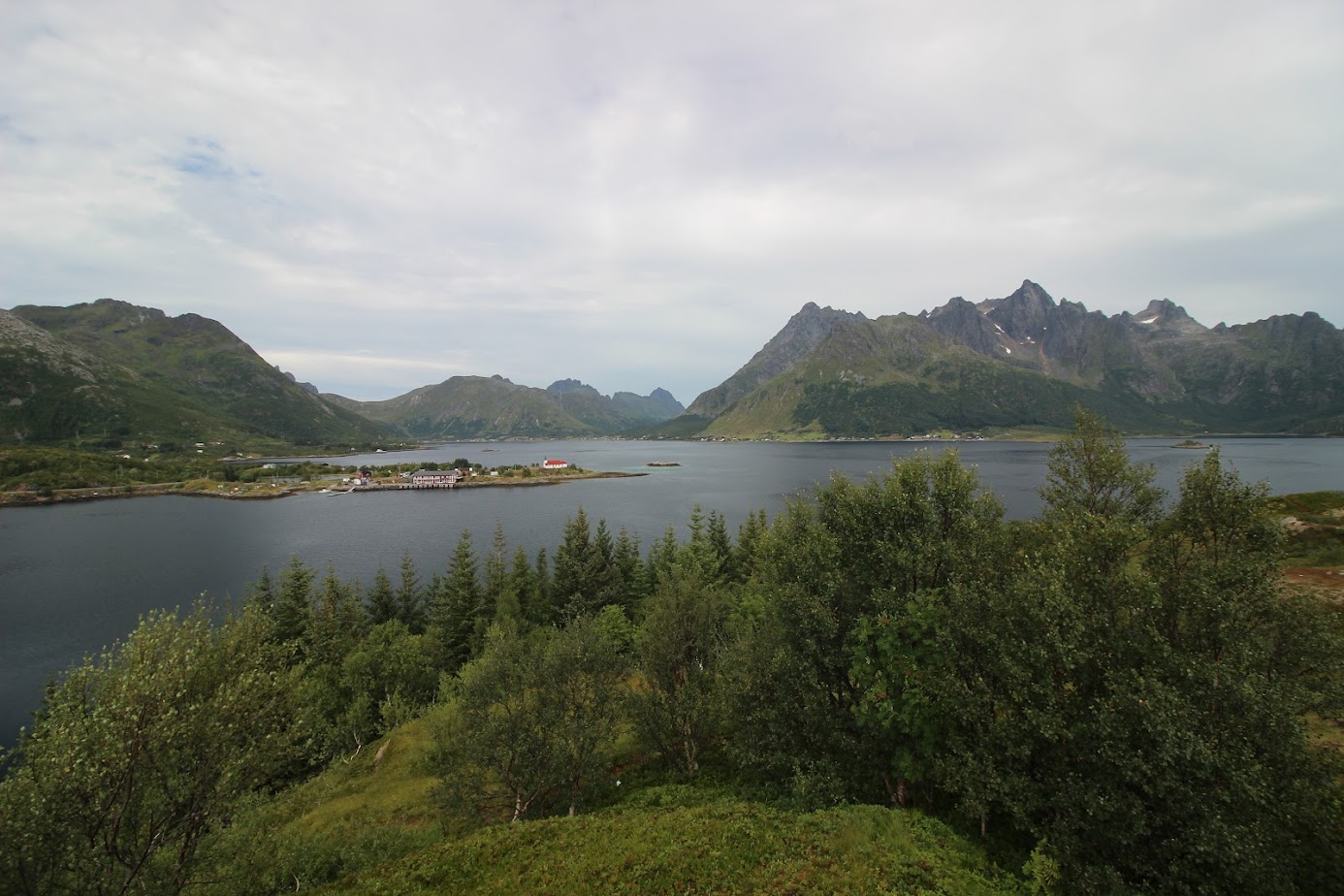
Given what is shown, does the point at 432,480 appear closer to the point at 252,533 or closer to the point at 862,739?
the point at 252,533

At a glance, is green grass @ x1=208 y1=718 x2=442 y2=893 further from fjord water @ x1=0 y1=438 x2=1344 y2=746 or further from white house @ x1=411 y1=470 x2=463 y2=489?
white house @ x1=411 y1=470 x2=463 y2=489

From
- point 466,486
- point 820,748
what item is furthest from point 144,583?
point 466,486

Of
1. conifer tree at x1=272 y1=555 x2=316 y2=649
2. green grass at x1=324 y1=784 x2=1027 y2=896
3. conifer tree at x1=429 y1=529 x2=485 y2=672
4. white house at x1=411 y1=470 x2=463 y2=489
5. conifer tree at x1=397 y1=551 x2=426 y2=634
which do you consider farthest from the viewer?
white house at x1=411 y1=470 x2=463 y2=489

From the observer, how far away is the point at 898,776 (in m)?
19.8

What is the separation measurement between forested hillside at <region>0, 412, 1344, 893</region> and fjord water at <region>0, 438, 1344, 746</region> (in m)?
9.69

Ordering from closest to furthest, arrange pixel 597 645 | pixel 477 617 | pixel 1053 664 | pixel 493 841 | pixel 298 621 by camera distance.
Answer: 1. pixel 1053 664
2. pixel 493 841
3. pixel 597 645
4. pixel 298 621
5. pixel 477 617

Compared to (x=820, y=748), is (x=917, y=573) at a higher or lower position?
higher

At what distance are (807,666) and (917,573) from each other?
571cm

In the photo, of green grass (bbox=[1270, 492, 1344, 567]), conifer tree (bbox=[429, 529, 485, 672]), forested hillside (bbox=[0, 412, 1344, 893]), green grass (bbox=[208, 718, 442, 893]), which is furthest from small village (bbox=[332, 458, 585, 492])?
green grass (bbox=[1270, 492, 1344, 567])

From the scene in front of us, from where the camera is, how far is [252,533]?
10394 centimetres

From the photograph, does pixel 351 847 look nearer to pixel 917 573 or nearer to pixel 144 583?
pixel 917 573

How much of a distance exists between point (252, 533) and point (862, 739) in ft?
406

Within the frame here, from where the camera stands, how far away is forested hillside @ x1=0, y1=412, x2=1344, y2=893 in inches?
534

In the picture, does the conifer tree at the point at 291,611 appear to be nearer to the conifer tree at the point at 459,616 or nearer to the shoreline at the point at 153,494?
the conifer tree at the point at 459,616
